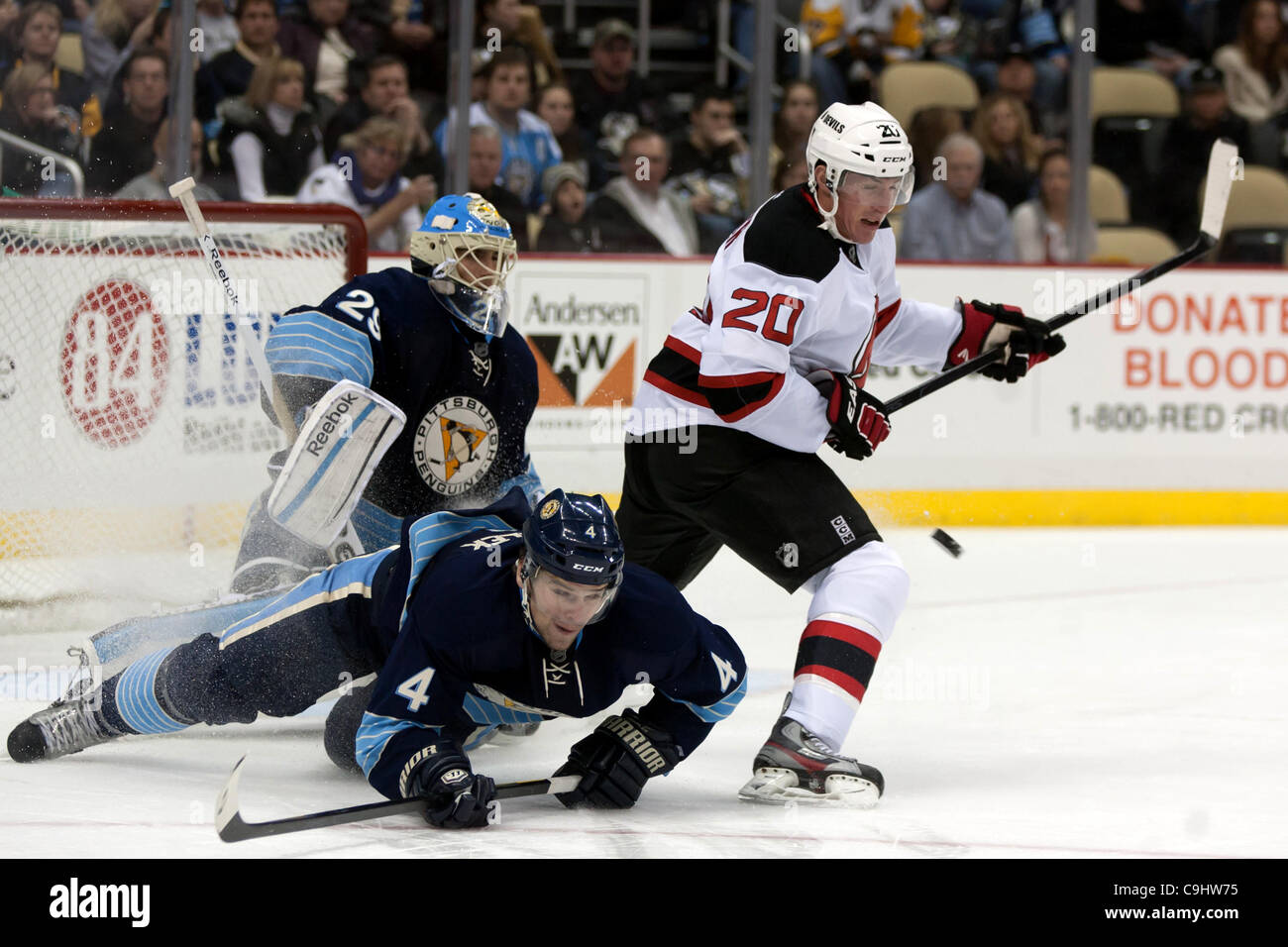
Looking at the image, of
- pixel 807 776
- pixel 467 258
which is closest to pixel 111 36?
pixel 467 258

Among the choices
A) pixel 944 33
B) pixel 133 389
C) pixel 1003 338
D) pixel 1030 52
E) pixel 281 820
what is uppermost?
pixel 944 33

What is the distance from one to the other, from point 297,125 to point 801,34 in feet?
6.63

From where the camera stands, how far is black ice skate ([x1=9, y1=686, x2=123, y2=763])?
316 cm

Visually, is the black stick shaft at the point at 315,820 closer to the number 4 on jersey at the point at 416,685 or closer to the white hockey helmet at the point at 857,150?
the number 4 on jersey at the point at 416,685

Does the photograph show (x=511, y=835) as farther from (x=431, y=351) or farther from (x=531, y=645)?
(x=431, y=351)

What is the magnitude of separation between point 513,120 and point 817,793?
3700 mm

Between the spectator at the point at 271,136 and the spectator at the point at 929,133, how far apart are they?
2125 millimetres

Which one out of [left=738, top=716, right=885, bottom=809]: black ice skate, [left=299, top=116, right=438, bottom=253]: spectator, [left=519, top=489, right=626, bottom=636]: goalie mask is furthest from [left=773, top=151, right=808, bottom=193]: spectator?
[left=519, top=489, right=626, bottom=636]: goalie mask

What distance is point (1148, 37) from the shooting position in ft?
24.1

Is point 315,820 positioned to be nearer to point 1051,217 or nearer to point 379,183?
point 379,183

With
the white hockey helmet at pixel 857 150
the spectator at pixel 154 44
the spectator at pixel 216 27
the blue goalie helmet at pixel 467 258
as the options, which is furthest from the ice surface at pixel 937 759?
the spectator at pixel 216 27

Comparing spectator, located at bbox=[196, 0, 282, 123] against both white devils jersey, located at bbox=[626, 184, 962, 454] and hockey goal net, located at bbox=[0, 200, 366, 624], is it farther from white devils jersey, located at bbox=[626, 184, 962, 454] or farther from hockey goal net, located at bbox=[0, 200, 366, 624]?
white devils jersey, located at bbox=[626, 184, 962, 454]

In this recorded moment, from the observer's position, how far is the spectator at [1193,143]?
699 cm

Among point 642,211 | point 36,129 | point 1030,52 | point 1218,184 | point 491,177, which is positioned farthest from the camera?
point 1030,52
